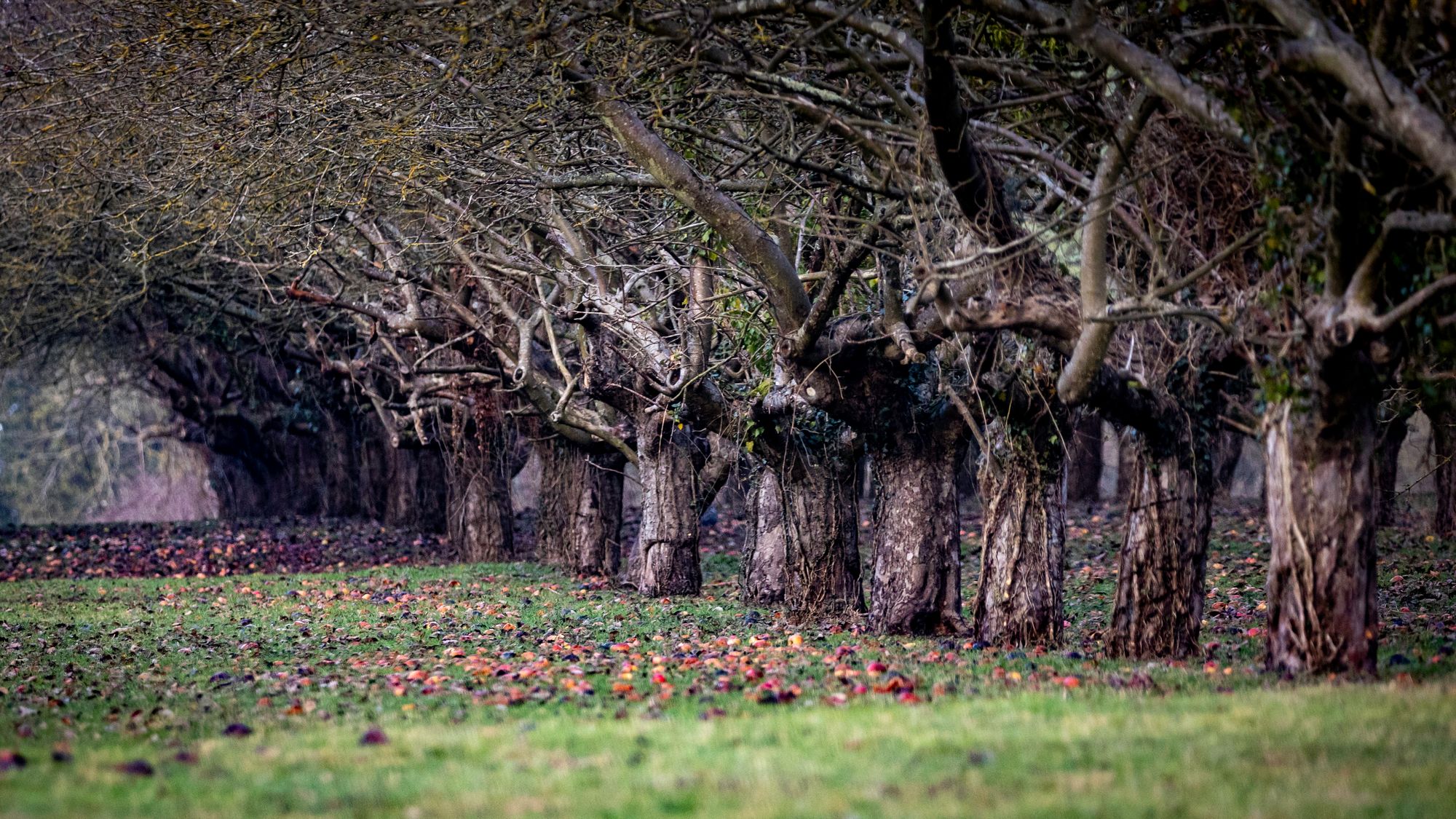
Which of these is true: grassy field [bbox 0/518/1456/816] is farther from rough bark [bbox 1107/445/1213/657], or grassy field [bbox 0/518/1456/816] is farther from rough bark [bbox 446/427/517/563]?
rough bark [bbox 446/427/517/563]

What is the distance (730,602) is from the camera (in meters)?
18.8

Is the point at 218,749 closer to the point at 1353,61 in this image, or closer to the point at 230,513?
the point at 1353,61

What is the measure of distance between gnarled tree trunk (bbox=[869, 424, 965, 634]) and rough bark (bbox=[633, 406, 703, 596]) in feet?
19.9

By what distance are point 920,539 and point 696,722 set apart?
6.47m

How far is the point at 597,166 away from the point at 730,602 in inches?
260

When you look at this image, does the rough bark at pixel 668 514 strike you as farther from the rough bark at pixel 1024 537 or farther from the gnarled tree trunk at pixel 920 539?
the rough bark at pixel 1024 537

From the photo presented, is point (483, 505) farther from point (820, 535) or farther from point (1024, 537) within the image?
point (1024, 537)

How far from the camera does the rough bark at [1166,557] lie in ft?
37.9

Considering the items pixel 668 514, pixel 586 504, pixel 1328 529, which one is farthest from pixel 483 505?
pixel 1328 529

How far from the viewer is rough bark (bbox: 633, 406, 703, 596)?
20.1 m

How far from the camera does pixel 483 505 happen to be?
2745 cm

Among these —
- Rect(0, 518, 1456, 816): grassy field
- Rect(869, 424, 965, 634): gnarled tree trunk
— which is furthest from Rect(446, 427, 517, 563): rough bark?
Rect(869, 424, 965, 634): gnarled tree trunk

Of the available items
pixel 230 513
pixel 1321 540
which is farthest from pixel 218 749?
pixel 230 513

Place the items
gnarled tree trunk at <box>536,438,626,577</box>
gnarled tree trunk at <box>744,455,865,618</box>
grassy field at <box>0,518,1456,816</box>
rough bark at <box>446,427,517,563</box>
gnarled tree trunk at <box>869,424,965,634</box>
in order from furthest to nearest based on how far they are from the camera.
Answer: rough bark at <box>446,427,517,563</box>
gnarled tree trunk at <box>536,438,626,577</box>
gnarled tree trunk at <box>744,455,865,618</box>
gnarled tree trunk at <box>869,424,965,634</box>
grassy field at <box>0,518,1456,816</box>
